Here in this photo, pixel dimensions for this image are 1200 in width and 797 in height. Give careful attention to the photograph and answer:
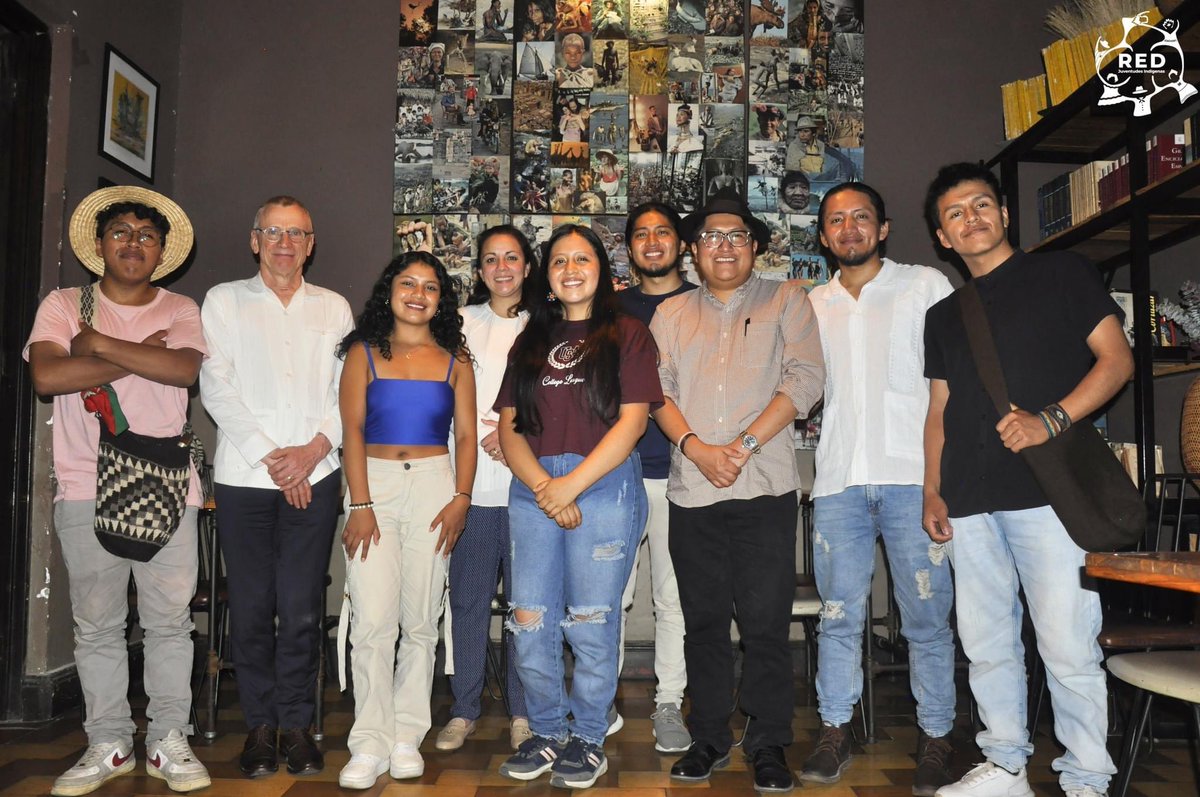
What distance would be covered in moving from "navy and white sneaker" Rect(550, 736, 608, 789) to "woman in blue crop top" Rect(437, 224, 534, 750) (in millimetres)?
411

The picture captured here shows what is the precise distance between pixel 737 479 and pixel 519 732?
1.22 metres

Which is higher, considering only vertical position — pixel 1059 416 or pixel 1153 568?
pixel 1059 416

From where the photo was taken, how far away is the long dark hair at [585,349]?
2750 millimetres

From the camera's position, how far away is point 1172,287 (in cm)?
399

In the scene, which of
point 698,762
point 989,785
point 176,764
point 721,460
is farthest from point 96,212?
point 989,785

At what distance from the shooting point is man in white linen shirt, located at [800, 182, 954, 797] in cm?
283

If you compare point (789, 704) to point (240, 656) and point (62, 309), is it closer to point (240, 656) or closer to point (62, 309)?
point (240, 656)

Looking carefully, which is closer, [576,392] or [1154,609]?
[576,392]

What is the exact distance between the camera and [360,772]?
8.91 feet

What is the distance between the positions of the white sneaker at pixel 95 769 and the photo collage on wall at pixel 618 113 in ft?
8.84

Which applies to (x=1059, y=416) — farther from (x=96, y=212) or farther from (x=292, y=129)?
(x=292, y=129)

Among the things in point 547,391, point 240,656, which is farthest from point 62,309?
point 547,391

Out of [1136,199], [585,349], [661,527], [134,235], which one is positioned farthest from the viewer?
[1136,199]

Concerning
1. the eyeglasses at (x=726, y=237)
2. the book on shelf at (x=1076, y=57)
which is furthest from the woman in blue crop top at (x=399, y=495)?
the book on shelf at (x=1076, y=57)
